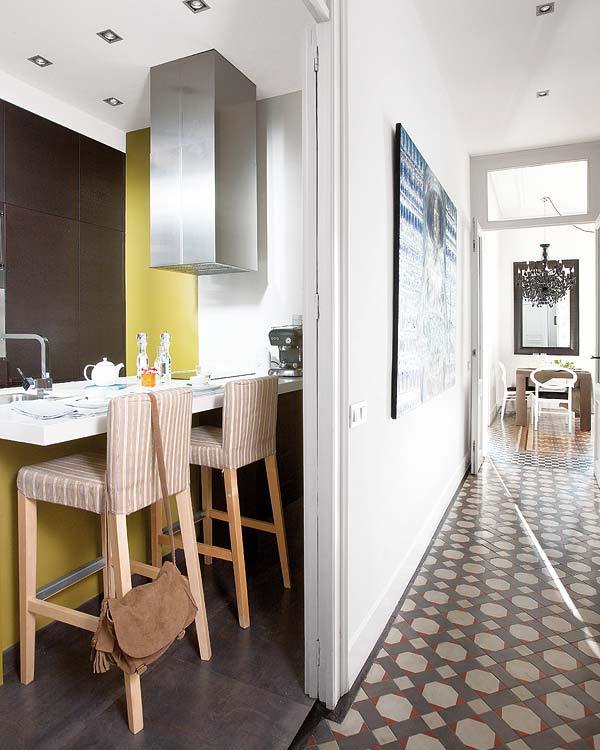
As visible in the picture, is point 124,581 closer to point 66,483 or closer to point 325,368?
point 66,483

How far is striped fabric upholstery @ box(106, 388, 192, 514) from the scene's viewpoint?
1.67 meters

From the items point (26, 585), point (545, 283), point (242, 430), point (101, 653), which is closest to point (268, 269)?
point (242, 430)

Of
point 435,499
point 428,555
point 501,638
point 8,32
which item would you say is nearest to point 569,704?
point 501,638

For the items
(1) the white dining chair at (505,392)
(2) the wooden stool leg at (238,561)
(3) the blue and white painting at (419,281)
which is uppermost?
(3) the blue and white painting at (419,281)

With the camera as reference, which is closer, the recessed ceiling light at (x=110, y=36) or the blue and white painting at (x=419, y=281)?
the blue and white painting at (x=419, y=281)

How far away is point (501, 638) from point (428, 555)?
87 centimetres

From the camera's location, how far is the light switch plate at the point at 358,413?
1.85 meters

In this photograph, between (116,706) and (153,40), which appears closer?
(116,706)

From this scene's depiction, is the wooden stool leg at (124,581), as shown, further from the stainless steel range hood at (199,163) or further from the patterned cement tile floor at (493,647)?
the stainless steel range hood at (199,163)

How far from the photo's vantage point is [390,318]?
2346mm

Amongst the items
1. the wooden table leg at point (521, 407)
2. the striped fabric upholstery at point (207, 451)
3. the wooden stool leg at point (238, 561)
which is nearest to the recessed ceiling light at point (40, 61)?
the striped fabric upholstery at point (207, 451)

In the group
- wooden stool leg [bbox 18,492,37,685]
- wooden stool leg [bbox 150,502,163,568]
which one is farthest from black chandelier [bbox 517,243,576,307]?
wooden stool leg [bbox 18,492,37,685]

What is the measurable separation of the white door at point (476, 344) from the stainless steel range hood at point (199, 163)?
233 centimetres

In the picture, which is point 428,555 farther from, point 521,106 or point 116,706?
point 521,106
